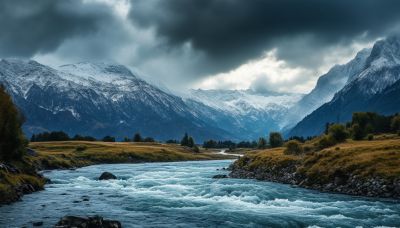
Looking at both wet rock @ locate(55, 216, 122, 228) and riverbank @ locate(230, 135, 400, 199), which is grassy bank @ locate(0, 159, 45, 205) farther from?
riverbank @ locate(230, 135, 400, 199)

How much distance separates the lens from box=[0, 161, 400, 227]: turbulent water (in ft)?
166

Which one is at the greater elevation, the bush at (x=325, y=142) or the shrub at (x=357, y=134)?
Answer: the shrub at (x=357, y=134)

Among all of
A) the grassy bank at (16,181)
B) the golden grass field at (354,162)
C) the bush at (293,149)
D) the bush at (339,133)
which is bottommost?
the grassy bank at (16,181)

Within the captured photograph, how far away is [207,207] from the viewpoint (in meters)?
61.8

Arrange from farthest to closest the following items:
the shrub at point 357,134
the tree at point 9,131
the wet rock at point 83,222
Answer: the shrub at point 357,134 < the tree at point 9,131 < the wet rock at point 83,222

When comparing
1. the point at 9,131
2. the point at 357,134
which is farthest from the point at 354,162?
the point at 9,131

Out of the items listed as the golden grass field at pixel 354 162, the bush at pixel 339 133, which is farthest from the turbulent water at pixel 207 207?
the bush at pixel 339 133

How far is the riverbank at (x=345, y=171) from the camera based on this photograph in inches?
2800

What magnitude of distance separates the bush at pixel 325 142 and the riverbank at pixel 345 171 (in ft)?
52.3

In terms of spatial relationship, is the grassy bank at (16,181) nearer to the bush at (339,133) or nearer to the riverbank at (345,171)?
the riverbank at (345,171)

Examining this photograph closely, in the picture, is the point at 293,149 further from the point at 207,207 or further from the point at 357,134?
the point at 207,207

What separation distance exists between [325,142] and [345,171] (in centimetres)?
4186

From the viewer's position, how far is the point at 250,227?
4819 cm

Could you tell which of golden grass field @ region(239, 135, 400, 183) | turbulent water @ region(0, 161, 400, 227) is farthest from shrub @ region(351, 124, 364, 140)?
turbulent water @ region(0, 161, 400, 227)
